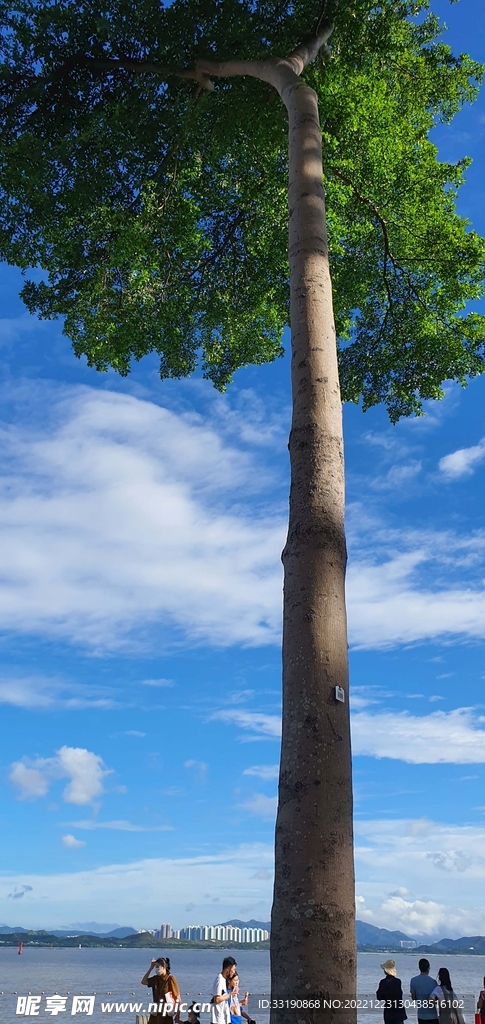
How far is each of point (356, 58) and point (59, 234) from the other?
520 centimetres

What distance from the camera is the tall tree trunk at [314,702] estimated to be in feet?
12.9

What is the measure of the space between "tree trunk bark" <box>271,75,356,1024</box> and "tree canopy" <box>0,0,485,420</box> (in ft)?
18.3

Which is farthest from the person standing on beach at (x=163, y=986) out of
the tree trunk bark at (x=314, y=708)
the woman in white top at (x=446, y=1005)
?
the tree trunk bark at (x=314, y=708)

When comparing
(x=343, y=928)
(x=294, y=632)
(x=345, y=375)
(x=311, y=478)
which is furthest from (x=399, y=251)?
(x=343, y=928)

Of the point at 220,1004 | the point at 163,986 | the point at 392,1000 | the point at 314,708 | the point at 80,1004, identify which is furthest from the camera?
the point at 80,1004

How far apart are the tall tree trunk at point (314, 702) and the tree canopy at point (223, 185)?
17.7ft

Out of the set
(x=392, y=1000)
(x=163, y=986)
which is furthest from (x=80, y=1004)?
(x=392, y=1000)

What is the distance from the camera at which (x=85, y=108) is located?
11.3 meters

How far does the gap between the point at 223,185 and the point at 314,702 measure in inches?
407

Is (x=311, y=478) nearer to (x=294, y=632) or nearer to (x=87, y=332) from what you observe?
(x=294, y=632)

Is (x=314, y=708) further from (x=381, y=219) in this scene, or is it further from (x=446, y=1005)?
(x=381, y=219)

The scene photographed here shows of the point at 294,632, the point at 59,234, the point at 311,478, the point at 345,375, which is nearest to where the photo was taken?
the point at 294,632

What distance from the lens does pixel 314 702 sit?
14.8 feet

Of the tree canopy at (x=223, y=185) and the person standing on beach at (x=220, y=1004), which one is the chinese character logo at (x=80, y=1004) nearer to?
the person standing on beach at (x=220, y=1004)
